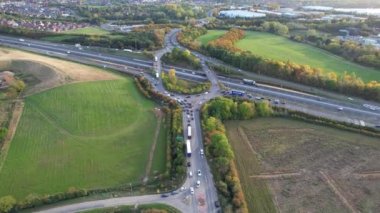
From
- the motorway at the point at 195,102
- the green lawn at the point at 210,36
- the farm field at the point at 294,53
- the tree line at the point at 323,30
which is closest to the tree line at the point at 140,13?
the tree line at the point at 323,30

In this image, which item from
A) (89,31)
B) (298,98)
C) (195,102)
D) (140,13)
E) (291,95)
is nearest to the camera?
(195,102)

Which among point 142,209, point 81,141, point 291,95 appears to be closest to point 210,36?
point 291,95

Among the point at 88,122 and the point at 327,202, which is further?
the point at 88,122

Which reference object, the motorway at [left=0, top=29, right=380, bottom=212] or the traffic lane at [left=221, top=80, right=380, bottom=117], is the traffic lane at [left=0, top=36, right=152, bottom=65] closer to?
the motorway at [left=0, top=29, right=380, bottom=212]

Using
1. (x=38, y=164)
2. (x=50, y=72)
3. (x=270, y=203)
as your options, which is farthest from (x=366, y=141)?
(x=50, y=72)

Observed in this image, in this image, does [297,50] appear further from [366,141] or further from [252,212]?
[252,212]

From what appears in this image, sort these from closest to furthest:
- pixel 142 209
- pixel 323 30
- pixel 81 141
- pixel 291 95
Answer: pixel 142 209, pixel 81 141, pixel 291 95, pixel 323 30

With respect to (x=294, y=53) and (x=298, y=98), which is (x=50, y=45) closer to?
(x=294, y=53)
